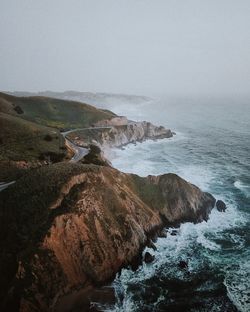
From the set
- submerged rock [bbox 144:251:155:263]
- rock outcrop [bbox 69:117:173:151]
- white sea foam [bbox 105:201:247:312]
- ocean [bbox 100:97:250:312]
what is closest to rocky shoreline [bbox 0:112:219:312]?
submerged rock [bbox 144:251:155:263]

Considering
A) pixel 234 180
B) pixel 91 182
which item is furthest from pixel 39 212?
pixel 234 180

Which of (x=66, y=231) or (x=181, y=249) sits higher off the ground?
(x=66, y=231)

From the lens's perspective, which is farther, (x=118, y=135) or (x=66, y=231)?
(x=118, y=135)

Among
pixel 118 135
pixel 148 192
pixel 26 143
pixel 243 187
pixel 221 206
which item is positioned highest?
pixel 26 143

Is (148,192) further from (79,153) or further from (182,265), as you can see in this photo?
(79,153)

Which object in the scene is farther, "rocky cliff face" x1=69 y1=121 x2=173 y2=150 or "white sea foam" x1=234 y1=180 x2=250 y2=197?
"rocky cliff face" x1=69 y1=121 x2=173 y2=150

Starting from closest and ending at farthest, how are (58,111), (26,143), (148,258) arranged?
(148,258)
(26,143)
(58,111)

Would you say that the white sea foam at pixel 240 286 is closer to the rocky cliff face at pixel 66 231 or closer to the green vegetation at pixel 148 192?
the rocky cliff face at pixel 66 231

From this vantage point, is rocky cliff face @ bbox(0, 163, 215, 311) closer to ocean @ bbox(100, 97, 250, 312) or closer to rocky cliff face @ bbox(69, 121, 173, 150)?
ocean @ bbox(100, 97, 250, 312)

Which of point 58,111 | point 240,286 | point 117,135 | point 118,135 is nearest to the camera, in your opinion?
point 240,286

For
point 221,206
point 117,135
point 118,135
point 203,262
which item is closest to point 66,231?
point 203,262
